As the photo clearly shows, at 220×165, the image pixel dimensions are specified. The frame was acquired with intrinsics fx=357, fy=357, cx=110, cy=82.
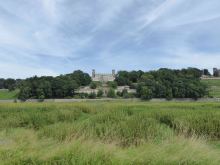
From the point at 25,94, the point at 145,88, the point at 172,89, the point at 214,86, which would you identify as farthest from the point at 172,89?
the point at 25,94

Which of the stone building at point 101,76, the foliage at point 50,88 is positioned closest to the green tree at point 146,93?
the foliage at point 50,88

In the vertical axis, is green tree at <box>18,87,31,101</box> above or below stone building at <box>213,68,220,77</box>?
below

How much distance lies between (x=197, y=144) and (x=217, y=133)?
7.18m

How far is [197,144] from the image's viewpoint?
884 centimetres

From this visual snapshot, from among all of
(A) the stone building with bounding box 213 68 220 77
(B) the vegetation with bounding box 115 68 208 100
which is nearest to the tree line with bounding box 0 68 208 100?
(B) the vegetation with bounding box 115 68 208 100

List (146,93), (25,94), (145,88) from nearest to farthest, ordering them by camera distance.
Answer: (146,93) < (145,88) < (25,94)

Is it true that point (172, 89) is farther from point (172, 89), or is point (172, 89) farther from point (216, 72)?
point (216, 72)

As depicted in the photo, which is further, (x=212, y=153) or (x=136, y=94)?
(x=136, y=94)

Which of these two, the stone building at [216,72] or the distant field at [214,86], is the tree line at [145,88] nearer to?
the distant field at [214,86]

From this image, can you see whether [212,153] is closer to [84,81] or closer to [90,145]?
[90,145]

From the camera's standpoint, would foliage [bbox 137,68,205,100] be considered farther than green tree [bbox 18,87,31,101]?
No

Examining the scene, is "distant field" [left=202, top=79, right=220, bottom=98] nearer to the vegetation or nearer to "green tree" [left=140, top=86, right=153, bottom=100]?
the vegetation

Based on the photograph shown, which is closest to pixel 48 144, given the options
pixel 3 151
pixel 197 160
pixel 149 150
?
pixel 3 151

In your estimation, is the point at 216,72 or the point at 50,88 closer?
the point at 50,88
